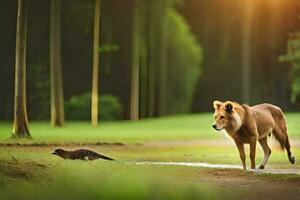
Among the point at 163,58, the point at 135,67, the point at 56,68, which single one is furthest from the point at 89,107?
the point at 163,58

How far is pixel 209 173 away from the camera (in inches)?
412

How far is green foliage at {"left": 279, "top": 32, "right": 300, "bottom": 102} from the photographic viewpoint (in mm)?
23312

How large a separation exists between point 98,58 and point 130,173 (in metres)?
11.3

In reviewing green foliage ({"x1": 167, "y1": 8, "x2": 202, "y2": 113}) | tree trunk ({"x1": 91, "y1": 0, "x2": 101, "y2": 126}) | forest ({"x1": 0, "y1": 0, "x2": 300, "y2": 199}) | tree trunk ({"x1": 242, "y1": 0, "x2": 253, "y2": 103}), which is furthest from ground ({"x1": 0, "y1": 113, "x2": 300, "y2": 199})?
tree trunk ({"x1": 242, "y1": 0, "x2": 253, "y2": 103})

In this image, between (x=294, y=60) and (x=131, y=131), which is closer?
(x=131, y=131)

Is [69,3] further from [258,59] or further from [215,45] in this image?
[215,45]

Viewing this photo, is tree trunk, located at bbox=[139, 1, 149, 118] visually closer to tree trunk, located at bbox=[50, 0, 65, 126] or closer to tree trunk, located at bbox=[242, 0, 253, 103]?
tree trunk, located at bbox=[50, 0, 65, 126]

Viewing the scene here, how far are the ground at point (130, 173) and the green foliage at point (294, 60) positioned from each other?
8.77 m

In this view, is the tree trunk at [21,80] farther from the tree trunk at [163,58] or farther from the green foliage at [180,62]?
the green foliage at [180,62]

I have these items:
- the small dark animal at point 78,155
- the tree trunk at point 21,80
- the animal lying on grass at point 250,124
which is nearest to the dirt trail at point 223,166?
the animal lying on grass at point 250,124

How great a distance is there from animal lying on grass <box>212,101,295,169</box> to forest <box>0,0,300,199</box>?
60 mm

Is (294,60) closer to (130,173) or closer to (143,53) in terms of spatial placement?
(143,53)

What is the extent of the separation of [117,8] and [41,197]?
13.3 metres

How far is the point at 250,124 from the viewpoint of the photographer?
36.0 feet
